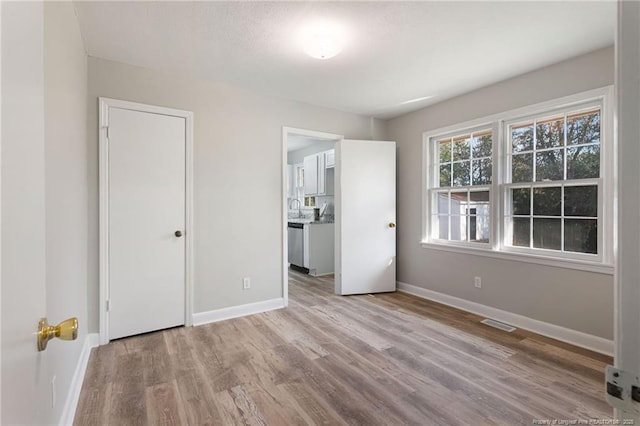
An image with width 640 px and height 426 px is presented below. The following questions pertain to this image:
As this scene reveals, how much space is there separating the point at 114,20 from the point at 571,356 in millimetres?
4192

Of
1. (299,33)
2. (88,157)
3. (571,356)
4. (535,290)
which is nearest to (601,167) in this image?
(535,290)

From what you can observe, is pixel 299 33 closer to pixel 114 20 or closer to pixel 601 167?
pixel 114 20

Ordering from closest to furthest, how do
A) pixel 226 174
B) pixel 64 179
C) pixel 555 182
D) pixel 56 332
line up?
pixel 56 332
pixel 64 179
pixel 555 182
pixel 226 174

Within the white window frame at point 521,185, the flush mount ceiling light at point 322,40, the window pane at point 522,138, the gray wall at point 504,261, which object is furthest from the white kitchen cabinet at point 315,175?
the flush mount ceiling light at point 322,40

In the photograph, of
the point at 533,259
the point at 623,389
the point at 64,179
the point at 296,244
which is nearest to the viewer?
the point at 623,389

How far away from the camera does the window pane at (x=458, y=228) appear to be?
367 centimetres

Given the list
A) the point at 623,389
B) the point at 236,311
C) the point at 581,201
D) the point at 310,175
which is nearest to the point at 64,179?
the point at 236,311

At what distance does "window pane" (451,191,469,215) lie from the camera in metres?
3.65

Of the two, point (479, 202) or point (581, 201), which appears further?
point (479, 202)

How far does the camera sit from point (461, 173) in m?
3.70

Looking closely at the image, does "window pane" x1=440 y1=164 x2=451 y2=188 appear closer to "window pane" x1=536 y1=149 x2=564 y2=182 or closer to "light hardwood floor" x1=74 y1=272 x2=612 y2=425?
"window pane" x1=536 y1=149 x2=564 y2=182

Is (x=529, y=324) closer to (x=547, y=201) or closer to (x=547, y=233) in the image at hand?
(x=547, y=233)

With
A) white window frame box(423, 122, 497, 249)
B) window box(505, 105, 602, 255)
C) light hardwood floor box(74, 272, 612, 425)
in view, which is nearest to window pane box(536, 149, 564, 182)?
window box(505, 105, 602, 255)

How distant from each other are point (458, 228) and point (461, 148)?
3.11 feet
